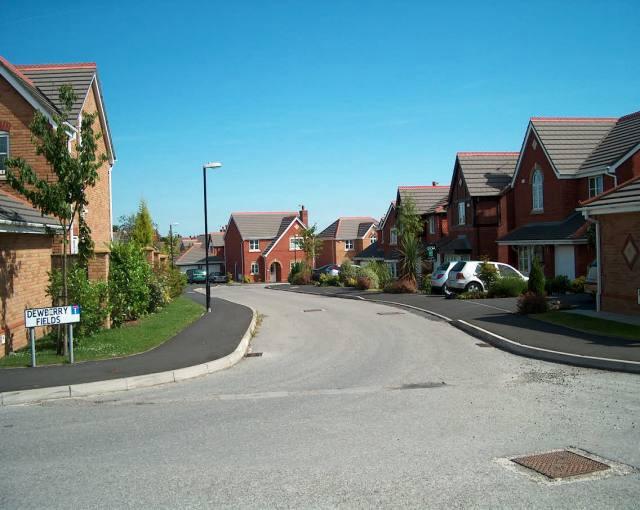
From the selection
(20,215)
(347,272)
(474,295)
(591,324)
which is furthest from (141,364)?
(347,272)

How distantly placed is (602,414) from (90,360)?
938cm

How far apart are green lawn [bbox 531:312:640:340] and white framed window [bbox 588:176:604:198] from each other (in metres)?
13.8

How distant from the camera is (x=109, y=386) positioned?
1011 cm

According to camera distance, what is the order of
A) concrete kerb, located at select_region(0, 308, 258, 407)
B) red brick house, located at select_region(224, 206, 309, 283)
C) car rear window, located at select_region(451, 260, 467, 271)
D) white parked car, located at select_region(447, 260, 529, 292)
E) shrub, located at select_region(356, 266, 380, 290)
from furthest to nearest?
red brick house, located at select_region(224, 206, 309, 283) < shrub, located at select_region(356, 266, 380, 290) < car rear window, located at select_region(451, 260, 467, 271) < white parked car, located at select_region(447, 260, 529, 292) < concrete kerb, located at select_region(0, 308, 258, 407)

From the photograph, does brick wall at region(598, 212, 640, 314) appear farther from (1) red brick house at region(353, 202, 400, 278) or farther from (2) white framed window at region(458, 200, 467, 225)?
(1) red brick house at region(353, 202, 400, 278)

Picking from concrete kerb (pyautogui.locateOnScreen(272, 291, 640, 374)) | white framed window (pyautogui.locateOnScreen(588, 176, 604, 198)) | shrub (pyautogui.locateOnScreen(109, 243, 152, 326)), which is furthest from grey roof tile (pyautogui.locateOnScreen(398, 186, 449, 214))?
shrub (pyautogui.locateOnScreen(109, 243, 152, 326))

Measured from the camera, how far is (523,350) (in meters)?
13.0

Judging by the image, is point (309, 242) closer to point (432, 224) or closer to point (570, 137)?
point (432, 224)

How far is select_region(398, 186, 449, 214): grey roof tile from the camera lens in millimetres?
48575

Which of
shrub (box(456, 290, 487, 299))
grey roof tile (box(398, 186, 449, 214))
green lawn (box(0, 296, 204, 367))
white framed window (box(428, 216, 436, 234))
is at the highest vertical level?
grey roof tile (box(398, 186, 449, 214))

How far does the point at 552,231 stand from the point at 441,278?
22.2 ft

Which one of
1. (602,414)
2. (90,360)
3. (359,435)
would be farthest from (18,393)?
(602,414)

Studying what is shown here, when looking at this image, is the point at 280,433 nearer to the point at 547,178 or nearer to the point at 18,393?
the point at 18,393

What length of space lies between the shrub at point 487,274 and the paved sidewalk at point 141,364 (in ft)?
42.2
